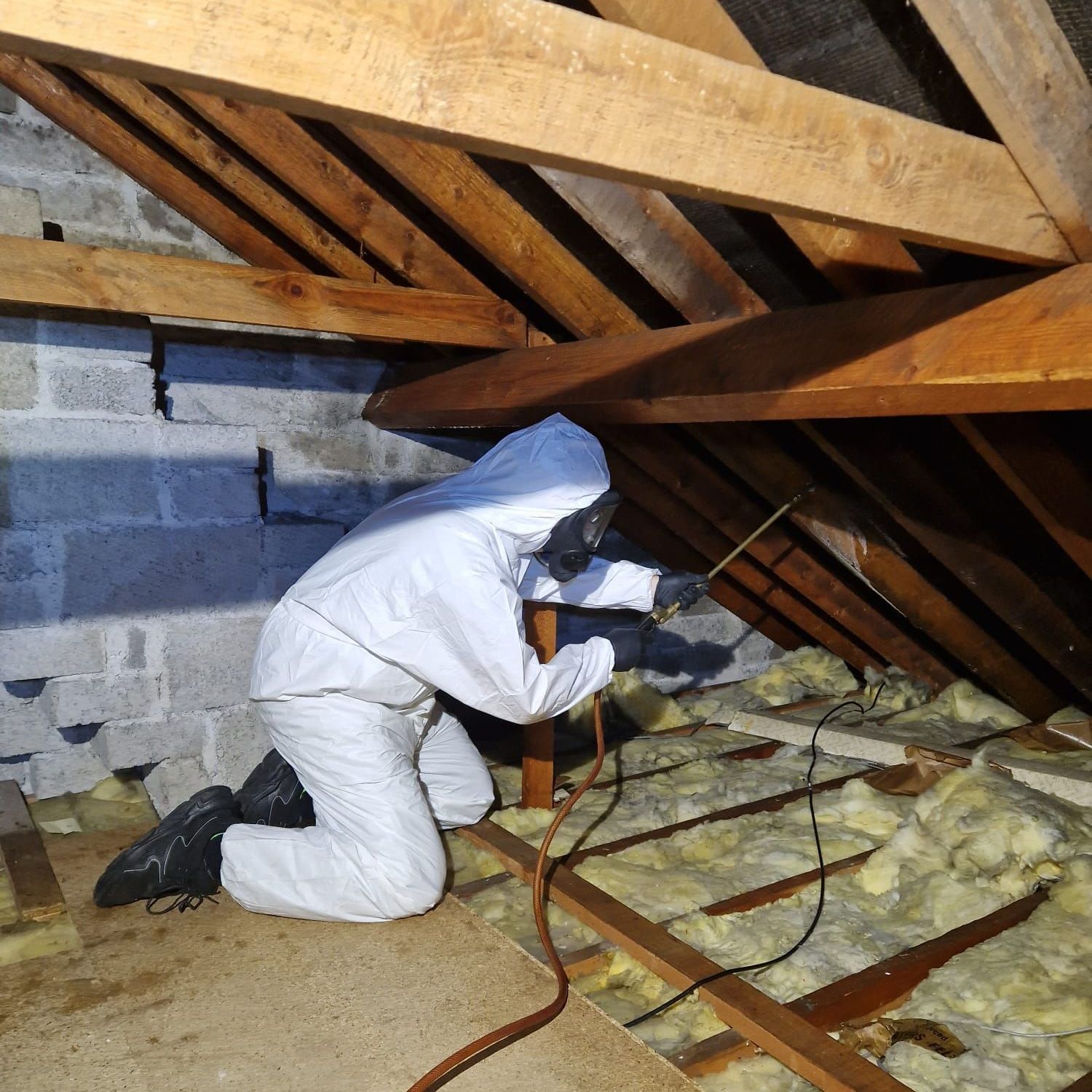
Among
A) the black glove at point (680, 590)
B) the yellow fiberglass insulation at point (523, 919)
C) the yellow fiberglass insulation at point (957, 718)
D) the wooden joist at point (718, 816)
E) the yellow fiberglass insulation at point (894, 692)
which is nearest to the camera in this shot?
the yellow fiberglass insulation at point (523, 919)

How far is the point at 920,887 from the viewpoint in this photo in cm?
236

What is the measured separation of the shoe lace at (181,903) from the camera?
2301mm

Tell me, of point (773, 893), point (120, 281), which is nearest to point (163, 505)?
point (120, 281)

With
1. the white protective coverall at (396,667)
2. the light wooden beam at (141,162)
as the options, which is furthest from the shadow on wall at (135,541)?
the light wooden beam at (141,162)

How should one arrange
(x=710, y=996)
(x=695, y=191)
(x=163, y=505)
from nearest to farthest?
(x=695, y=191), (x=710, y=996), (x=163, y=505)

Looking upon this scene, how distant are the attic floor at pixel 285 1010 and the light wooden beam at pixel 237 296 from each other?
4.77 feet

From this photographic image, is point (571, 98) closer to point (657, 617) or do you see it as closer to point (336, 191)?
point (336, 191)

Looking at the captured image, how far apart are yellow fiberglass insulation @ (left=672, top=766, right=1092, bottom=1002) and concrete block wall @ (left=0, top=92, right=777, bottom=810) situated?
62.9 inches

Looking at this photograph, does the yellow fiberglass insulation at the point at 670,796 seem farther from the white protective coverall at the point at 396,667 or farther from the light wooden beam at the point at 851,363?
the light wooden beam at the point at 851,363

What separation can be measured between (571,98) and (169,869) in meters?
2.06

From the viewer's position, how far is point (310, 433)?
3100 mm

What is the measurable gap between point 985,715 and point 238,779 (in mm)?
2593

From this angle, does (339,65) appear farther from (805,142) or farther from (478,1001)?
(478,1001)

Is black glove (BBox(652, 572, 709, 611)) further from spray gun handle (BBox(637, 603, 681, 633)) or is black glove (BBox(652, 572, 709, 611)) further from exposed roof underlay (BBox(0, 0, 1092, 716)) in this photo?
exposed roof underlay (BBox(0, 0, 1092, 716))
